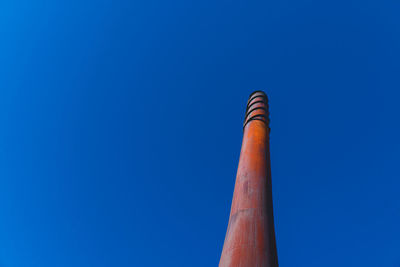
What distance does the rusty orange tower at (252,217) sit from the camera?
2172 millimetres

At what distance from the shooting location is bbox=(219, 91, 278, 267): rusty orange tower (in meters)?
2.17

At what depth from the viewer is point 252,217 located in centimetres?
260

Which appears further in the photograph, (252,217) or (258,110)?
(258,110)

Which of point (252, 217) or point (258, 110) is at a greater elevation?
point (258, 110)

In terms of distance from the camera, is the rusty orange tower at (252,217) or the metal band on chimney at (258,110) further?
the metal band on chimney at (258,110)

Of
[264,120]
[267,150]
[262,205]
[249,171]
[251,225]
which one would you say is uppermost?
[264,120]

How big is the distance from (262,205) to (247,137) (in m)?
2.03

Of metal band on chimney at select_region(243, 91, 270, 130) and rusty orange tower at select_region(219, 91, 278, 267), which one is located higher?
metal band on chimney at select_region(243, 91, 270, 130)

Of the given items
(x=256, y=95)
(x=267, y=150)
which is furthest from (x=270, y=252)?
(x=256, y=95)

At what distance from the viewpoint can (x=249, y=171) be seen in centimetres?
350

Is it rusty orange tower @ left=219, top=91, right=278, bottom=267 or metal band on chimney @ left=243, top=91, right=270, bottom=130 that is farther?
metal band on chimney @ left=243, top=91, right=270, bottom=130

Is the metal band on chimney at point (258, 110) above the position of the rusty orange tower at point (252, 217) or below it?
above

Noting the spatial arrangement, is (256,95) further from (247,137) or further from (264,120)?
(247,137)

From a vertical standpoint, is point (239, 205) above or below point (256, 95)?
below
